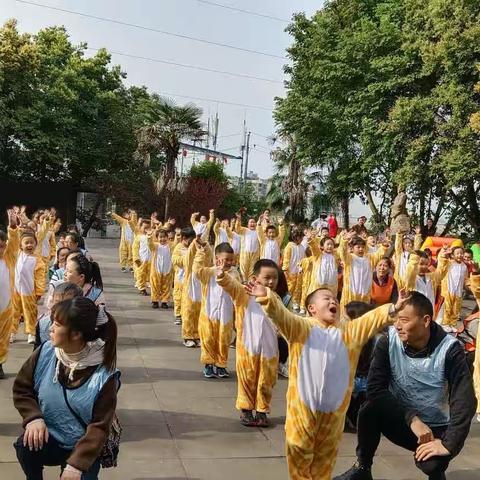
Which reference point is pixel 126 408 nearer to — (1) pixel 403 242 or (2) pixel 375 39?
(1) pixel 403 242

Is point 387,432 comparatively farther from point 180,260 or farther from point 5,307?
point 180,260

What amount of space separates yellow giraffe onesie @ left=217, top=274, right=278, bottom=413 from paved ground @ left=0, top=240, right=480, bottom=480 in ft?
1.07

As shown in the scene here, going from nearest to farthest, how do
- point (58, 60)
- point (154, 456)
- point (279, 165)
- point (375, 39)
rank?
point (154, 456) < point (375, 39) < point (58, 60) < point (279, 165)

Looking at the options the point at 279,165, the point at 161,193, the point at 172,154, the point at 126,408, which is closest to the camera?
the point at 126,408

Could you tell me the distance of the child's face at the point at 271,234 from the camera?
1538cm

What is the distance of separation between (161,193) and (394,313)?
2432cm

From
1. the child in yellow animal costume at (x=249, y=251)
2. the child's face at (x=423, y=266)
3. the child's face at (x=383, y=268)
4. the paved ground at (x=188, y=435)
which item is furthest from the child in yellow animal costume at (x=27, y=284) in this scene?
the child in yellow animal costume at (x=249, y=251)

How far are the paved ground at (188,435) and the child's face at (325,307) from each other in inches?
59.4

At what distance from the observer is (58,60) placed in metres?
31.3

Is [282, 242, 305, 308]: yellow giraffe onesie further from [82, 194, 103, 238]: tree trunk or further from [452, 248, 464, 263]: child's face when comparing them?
[82, 194, 103, 238]: tree trunk

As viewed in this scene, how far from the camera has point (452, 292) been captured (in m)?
12.2

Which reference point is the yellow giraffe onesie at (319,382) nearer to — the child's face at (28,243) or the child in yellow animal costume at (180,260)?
the child's face at (28,243)

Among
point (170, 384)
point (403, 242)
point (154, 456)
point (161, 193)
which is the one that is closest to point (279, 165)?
point (161, 193)

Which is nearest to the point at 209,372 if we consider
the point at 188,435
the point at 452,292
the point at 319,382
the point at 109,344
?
the point at 188,435
